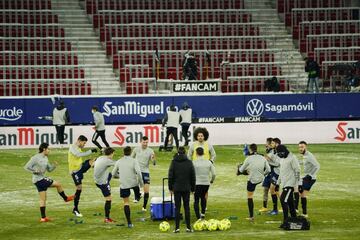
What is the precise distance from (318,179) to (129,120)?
14.0 metres

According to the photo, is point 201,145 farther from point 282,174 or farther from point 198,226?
point 282,174

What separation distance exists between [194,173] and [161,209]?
2.50 meters

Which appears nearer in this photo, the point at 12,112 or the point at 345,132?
the point at 12,112

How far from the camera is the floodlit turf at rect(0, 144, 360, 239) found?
2259 centimetres

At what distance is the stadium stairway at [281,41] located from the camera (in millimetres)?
49469

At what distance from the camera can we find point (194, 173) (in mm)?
22219

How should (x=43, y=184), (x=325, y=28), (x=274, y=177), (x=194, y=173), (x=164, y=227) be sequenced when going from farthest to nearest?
(x=325, y=28), (x=274, y=177), (x=43, y=184), (x=164, y=227), (x=194, y=173)

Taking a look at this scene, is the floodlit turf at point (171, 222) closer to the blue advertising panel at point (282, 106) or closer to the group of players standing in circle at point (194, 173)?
the group of players standing in circle at point (194, 173)

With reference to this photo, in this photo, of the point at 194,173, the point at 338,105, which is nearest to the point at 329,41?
the point at 338,105

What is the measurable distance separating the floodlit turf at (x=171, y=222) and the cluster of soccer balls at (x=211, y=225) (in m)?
0.25

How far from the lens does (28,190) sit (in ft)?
99.8

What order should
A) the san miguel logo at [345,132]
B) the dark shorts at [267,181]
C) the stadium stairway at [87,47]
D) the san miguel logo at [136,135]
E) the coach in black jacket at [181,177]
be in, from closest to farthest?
the coach in black jacket at [181,177] < the dark shorts at [267,181] < the san miguel logo at [136,135] < the san miguel logo at [345,132] < the stadium stairway at [87,47]

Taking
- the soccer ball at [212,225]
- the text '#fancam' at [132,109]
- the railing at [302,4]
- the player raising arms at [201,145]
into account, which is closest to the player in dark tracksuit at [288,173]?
the soccer ball at [212,225]

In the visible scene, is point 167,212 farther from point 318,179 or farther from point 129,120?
point 129,120
